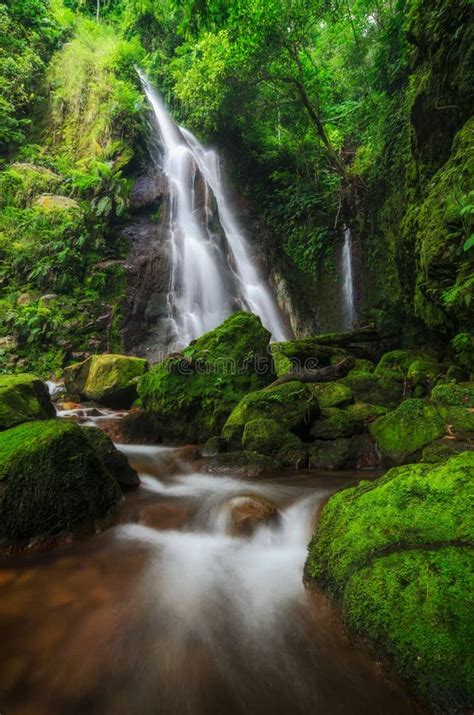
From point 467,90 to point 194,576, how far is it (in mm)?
8032

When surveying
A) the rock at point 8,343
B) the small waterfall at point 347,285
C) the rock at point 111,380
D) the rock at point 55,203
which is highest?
the rock at point 55,203

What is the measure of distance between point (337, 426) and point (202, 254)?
10995 mm

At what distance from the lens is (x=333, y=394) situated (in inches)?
262

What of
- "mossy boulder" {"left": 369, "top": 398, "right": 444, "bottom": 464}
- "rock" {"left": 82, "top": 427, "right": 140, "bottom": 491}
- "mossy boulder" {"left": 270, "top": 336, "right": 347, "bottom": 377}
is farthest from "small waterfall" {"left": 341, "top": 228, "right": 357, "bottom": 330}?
"rock" {"left": 82, "top": 427, "right": 140, "bottom": 491}

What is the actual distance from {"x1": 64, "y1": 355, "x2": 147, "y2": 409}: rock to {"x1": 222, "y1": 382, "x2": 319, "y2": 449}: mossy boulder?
4.08 metres

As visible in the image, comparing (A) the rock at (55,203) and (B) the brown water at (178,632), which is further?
(A) the rock at (55,203)

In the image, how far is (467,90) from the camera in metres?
6.27

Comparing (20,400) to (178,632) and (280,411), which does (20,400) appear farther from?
(178,632)

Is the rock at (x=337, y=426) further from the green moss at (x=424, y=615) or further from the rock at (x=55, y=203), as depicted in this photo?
the rock at (x=55, y=203)

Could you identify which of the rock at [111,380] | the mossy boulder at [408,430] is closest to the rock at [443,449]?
the mossy boulder at [408,430]

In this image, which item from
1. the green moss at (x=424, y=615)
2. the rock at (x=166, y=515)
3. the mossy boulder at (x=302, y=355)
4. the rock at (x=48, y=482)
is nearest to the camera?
the green moss at (x=424, y=615)

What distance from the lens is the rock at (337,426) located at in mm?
5684

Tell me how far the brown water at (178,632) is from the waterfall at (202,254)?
9.86 metres

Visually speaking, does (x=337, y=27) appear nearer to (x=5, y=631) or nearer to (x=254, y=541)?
(x=254, y=541)
